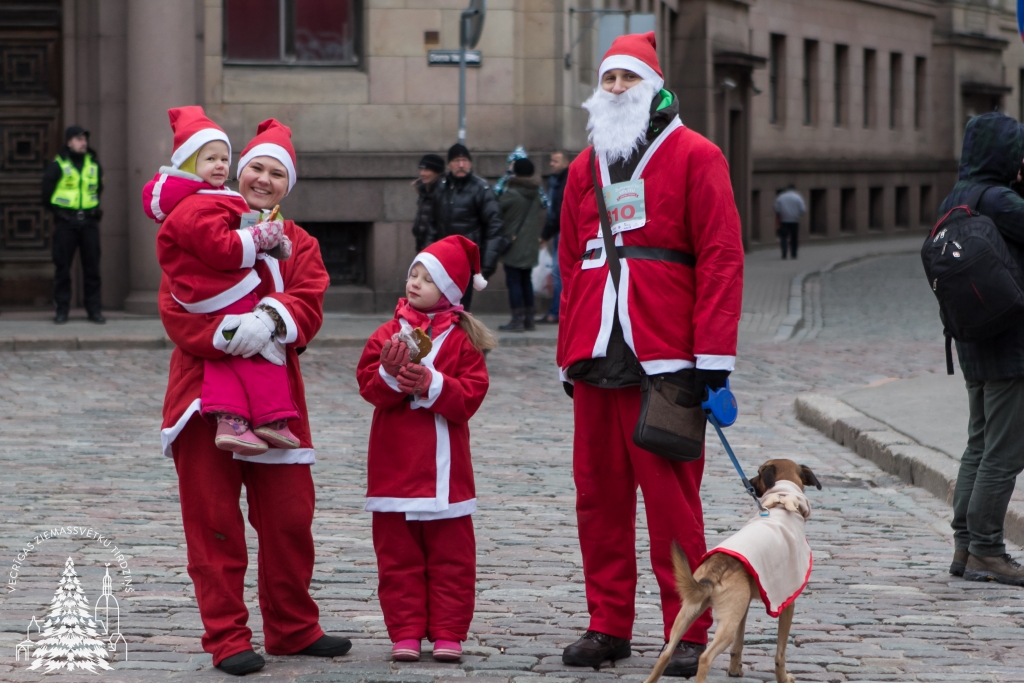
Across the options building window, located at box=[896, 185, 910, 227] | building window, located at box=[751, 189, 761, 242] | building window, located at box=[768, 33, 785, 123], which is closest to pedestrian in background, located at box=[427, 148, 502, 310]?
building window, located at box=[751, 189, 761, 242]

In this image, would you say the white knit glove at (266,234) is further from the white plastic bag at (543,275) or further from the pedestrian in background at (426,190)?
the white plastic bag at (543,275)

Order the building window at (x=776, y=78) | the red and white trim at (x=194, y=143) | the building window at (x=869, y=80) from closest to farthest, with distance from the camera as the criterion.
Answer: the red and white trim at (x=194, y=143) < the building window at (x=776, y=78) < the building window at (x=869, y=80)

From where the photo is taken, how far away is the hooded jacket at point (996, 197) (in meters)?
6.34

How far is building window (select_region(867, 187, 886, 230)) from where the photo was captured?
4294 cm

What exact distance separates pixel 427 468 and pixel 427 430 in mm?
130

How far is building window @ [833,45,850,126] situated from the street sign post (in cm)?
2607

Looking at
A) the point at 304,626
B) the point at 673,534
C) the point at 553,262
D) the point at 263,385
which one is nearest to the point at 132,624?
the point at 304,626

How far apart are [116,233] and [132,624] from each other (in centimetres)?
1326

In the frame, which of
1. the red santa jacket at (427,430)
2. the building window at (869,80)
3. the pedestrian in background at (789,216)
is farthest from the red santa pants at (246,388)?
the building window at (869,80)

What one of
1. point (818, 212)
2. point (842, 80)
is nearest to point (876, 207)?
point (842, 80)

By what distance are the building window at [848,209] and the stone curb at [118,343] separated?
27242 mm

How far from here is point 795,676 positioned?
4.94 meters

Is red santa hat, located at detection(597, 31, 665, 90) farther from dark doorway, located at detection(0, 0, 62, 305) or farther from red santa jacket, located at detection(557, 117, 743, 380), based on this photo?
dark doorway, located at detection(0, 0, 62, 305)

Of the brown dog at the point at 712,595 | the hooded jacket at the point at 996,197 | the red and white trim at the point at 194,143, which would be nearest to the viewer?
the brown dog at the point at 712,595
